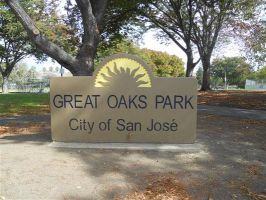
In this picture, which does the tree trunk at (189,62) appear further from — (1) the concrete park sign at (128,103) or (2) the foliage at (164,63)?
(2) the foliage at (164,63)

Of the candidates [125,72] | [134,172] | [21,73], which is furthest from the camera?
[21,73]

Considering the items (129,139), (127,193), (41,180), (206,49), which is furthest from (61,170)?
(206,49)

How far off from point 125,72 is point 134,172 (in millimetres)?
2271

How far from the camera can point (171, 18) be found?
30969 mm

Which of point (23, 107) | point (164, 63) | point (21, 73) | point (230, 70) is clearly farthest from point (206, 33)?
point (21, 73)

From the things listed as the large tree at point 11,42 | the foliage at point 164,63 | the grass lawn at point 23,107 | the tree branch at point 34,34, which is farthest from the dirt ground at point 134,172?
the foliage at point 164,63

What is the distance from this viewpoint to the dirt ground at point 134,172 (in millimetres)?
5734

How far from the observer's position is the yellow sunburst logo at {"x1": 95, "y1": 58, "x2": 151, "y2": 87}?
8023mm

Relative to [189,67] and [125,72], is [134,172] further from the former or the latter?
[189,67]

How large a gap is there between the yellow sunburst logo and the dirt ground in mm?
1363

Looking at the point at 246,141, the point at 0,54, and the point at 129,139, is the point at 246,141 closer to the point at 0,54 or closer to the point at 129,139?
the point at 129,139

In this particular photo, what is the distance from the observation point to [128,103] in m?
8.10

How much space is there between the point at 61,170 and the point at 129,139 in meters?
1.98

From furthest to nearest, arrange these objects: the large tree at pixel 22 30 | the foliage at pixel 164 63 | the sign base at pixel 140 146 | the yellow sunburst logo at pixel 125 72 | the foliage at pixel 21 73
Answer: the foliage at pixel 21 73, the foliage at pixel 164 63, the large tree at pixel 22 30, the yellow sunburst logo at pixel 125 72, the sign base at pixel 140 146
